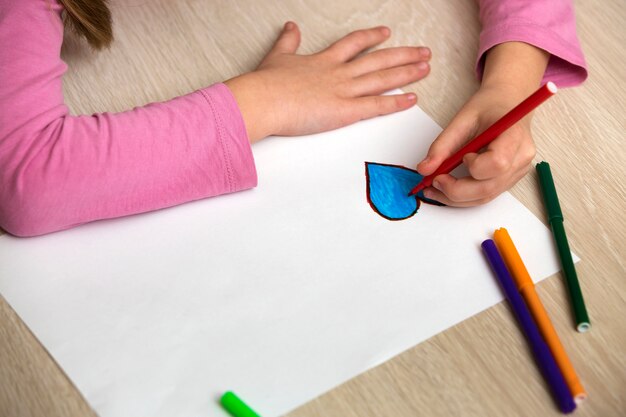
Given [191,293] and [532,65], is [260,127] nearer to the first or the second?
[191,293]

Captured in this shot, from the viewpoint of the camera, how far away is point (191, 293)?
51 cm

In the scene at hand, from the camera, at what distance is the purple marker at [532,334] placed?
466 mm

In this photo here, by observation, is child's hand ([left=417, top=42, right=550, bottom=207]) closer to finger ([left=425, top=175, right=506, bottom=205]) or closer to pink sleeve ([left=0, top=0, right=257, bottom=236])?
finger ([left=425, top=175, right=506, bottom=205])

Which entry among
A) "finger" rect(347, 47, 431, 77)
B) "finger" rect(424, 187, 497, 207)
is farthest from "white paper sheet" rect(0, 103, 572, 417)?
"finger" rect(347, 47, 431, 77)

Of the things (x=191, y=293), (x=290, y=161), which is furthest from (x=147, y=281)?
(x=290, y=161)

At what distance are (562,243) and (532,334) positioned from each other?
10 centimetres

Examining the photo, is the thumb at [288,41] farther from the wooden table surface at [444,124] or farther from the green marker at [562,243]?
the green marker at [562,243]

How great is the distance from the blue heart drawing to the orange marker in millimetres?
72

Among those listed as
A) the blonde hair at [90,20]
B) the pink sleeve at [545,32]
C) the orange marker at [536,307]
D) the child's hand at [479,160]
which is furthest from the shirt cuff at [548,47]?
the blonde hair at [90,20]

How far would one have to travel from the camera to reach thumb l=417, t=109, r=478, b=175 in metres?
0.57

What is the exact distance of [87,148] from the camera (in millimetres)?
546

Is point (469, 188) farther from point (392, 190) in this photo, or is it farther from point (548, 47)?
point (548, 47)

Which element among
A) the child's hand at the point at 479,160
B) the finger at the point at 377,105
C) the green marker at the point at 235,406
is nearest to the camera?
the green marker at the point at 235,406

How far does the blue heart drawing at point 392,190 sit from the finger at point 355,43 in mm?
151
